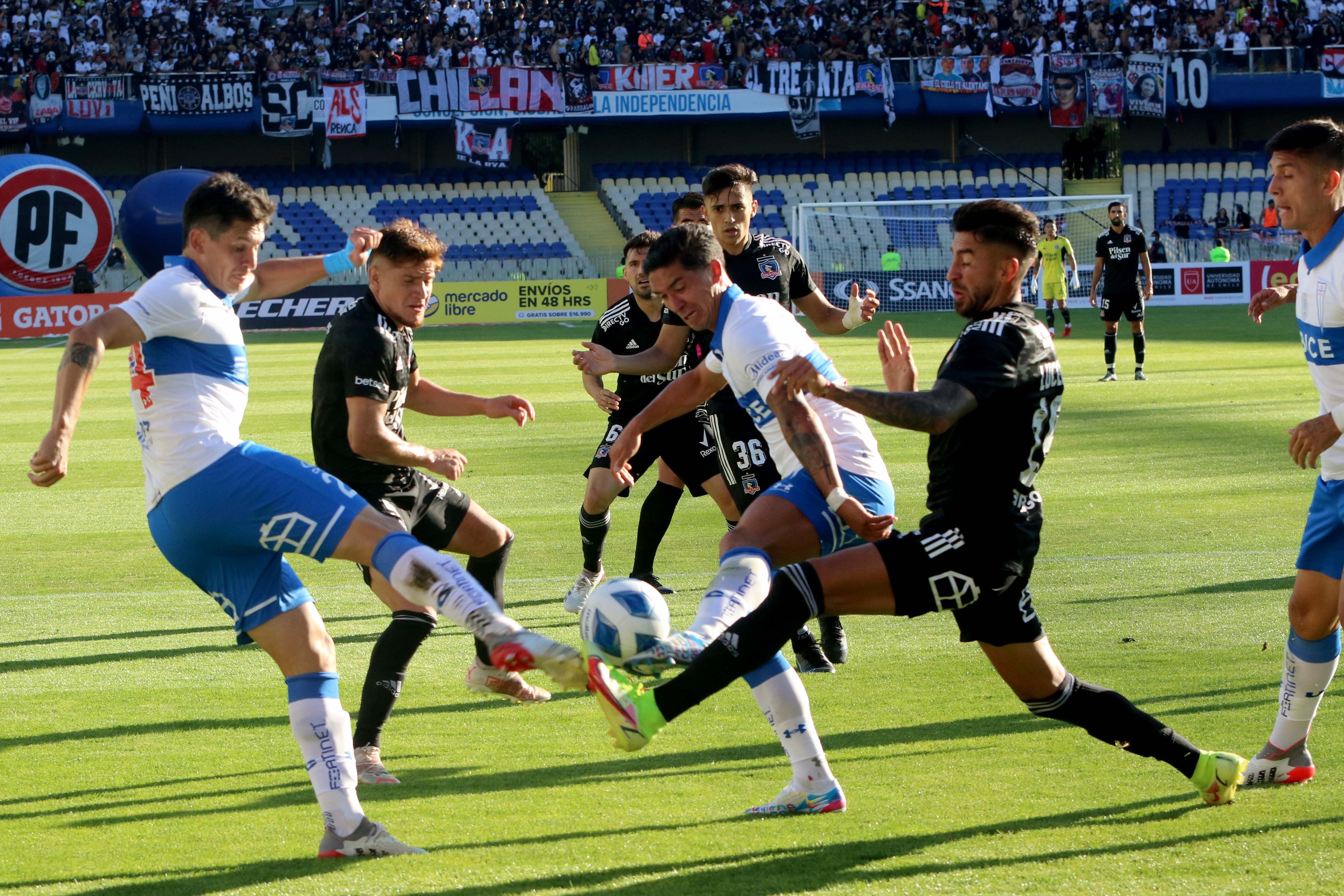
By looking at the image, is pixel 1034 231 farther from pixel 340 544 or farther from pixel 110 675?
pixel 110 675

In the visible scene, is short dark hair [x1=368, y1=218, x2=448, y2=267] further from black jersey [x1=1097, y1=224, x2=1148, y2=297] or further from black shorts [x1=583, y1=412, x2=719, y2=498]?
black jersey [x1=1097, y1=224, x2=1148, y2=297]

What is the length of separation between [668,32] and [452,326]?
17482 mm

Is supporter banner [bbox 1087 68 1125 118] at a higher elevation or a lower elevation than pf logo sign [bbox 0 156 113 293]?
higher

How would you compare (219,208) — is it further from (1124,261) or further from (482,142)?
(482,142)

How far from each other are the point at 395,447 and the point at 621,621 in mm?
1308

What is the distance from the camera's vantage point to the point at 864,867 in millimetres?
4004

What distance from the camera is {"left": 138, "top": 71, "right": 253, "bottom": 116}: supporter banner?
42.5 m

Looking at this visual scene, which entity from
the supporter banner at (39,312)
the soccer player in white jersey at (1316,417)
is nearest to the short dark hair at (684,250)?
the soccer player in white jersey at (1316,417)

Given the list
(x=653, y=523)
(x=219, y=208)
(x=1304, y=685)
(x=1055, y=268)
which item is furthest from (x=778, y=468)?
(x=1055, y=268)

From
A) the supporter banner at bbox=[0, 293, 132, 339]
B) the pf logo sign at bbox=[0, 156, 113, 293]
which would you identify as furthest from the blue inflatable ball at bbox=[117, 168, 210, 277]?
the pf logo sign at bbox=[0, 156, 113, 293]

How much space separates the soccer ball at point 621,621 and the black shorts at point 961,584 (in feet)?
2.65

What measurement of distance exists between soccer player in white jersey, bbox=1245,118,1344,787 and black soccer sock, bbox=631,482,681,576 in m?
4.25

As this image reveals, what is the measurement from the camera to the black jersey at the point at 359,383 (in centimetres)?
525

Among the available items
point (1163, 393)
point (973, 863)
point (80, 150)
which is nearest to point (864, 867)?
point (973, 863)
